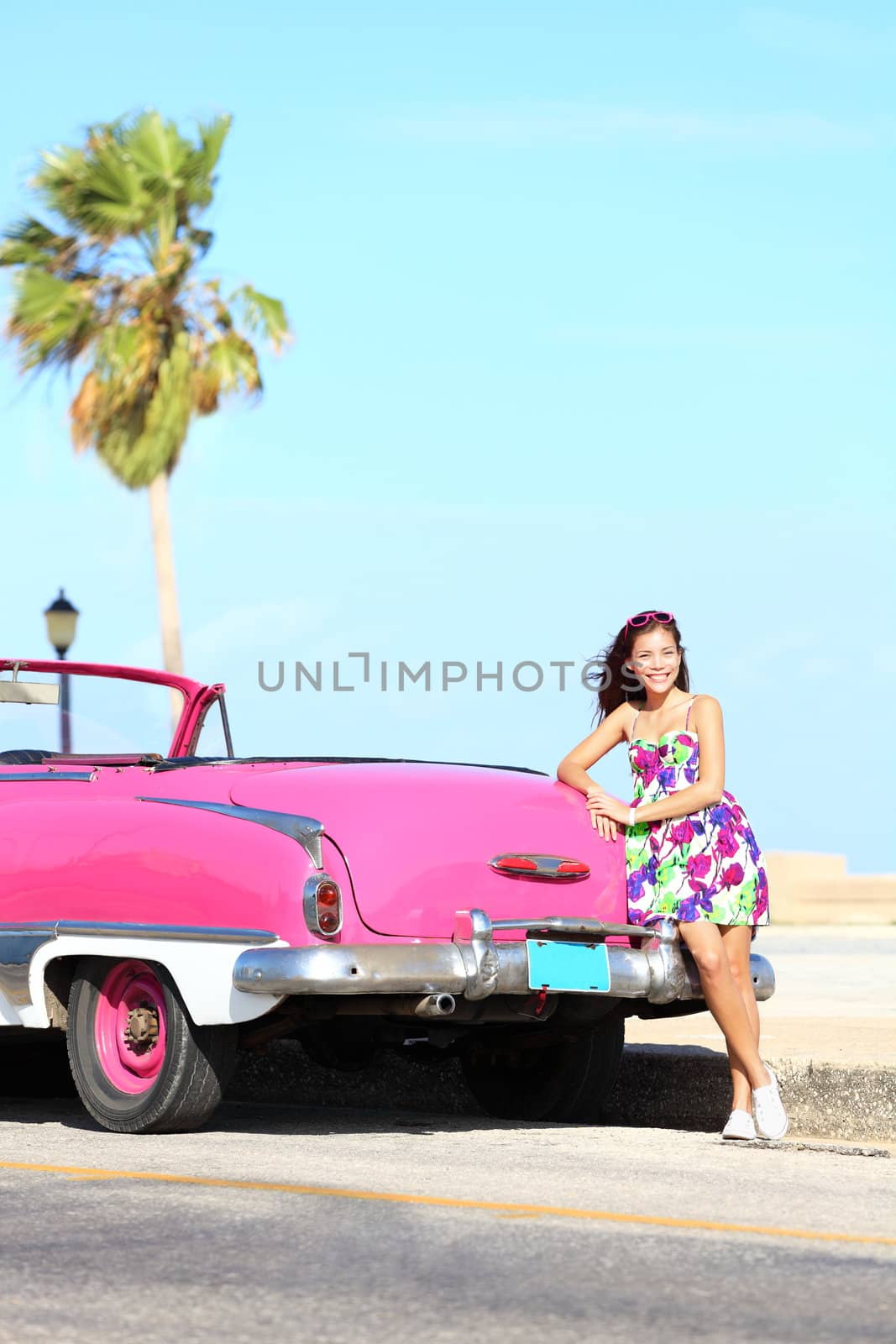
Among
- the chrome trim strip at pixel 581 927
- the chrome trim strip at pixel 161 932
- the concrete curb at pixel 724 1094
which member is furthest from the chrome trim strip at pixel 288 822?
the concrete curb at pixel 724 1094

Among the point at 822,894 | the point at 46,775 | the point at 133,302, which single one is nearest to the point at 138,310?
the point at 133,302

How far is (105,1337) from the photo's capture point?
4.14 metres

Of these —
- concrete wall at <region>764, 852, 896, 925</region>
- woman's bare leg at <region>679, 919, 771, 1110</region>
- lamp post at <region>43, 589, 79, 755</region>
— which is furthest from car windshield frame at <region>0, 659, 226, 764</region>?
concrete wall at <region>764, 852, 896, 925</region>

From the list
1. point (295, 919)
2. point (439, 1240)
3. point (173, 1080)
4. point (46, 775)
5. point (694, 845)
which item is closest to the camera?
point (439, 1240)

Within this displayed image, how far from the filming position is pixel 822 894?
28234 millimetres

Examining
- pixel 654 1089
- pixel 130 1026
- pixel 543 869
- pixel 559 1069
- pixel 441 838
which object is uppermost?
pixel 441 838

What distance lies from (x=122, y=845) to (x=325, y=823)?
0.75m

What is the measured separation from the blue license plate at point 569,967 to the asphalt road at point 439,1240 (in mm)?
538

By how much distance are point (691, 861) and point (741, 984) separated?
1.61 ft

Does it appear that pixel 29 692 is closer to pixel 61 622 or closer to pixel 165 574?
pixel 61 622

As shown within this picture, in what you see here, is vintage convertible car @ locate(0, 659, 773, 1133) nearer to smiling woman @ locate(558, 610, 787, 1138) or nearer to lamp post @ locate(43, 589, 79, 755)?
smiling woman @ locate(558, 610, 787, 1138)

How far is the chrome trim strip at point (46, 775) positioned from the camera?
8.02 m

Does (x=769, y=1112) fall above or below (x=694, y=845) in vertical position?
below

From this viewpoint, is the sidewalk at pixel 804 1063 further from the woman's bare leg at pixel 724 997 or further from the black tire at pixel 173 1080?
the black tire at pixel 173 1080
